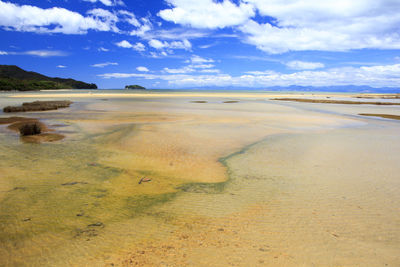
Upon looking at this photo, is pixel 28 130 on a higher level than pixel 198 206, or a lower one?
higher

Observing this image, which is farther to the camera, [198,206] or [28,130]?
[28,130]

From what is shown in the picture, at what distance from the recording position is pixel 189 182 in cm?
690

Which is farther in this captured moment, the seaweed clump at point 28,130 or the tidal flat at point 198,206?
the seaweed clump at point 28,130

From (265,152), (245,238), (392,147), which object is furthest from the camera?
(392,147)

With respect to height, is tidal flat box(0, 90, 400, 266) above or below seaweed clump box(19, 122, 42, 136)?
below

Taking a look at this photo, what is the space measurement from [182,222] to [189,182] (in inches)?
86.0

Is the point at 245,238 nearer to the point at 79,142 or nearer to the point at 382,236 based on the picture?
the point at 382,236

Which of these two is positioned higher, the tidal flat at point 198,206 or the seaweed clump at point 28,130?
the seaweed clump at point 28,130

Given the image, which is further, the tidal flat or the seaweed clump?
the seaweed clump

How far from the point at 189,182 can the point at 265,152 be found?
4.36 metres

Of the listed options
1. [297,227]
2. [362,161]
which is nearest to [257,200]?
[297,227]

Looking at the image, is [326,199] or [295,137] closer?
[326,199]

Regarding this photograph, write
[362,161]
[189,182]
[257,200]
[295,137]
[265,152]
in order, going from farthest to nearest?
[295,137], [265,152], [362,161], [189,182], [257,200]

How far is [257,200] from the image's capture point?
573 cm
